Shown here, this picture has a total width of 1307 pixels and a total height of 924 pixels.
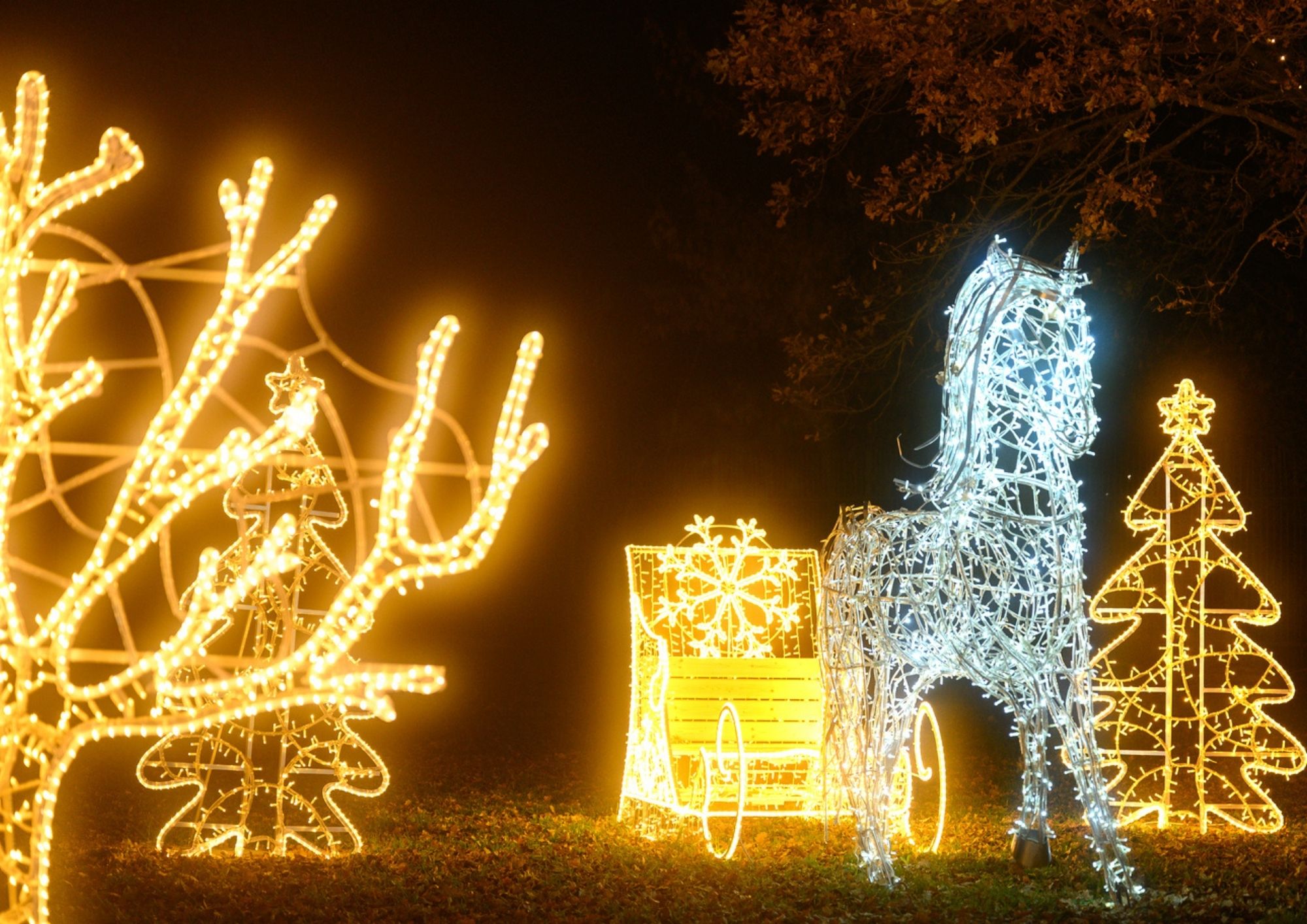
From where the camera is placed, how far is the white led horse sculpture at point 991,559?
23.9 ft

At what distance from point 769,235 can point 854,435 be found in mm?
3059

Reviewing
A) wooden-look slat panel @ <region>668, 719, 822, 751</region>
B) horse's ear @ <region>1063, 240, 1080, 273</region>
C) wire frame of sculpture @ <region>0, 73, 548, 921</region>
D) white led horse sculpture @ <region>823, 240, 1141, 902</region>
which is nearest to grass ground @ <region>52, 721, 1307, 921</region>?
white led horse sculpture @ <region>823, 240, 1141, 902</region>

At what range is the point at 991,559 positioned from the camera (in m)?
7.47

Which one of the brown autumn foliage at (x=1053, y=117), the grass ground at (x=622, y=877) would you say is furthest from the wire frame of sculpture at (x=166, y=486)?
the brown autumn foliage at (x=1053, y=117)

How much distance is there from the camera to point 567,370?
17.0m

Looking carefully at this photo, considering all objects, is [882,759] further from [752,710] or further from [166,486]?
[166,486]

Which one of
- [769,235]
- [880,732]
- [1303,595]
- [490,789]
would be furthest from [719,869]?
[1303,595]

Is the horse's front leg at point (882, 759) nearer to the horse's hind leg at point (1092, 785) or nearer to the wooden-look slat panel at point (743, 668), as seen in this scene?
the horse's hind leg at point (1092, 785)

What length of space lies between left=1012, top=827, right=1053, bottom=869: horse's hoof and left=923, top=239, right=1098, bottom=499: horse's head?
7.11 feet

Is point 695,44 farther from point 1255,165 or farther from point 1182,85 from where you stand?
point 1182,85

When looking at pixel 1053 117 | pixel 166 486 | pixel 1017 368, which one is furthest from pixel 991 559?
pixel 1053 117

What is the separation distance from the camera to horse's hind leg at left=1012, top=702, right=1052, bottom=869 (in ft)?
26.6

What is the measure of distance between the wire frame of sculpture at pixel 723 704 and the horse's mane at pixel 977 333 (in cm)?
151

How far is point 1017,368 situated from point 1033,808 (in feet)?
8.45
